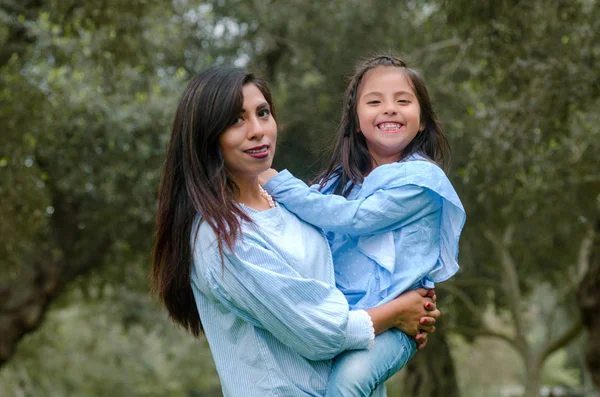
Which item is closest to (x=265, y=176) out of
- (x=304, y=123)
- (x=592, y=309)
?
(x=592, y=309)

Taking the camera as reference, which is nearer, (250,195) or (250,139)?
(250,139)

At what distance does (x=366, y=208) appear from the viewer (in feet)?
9.88

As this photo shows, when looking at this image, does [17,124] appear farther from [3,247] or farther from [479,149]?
[479,149]

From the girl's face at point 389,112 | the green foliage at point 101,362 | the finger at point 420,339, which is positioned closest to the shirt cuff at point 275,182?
the girl's face at point 389,112

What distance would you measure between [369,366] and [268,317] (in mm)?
359

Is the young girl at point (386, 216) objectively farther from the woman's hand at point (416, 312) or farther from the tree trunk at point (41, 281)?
the tree trunk at point (41, 281)

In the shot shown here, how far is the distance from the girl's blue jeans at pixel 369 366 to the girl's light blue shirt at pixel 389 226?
14cm

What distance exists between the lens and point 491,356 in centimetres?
2583

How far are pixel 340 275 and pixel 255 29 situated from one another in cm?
1092

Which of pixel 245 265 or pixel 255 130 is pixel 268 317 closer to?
pixel 245 265

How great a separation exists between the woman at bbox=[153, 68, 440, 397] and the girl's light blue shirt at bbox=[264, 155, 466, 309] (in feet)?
0.25

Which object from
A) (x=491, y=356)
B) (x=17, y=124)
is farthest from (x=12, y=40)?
(x=491, y=356)

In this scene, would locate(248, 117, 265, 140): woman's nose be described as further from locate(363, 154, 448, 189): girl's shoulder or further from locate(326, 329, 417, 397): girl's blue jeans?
locate(326, 329, 417, 397): girl's blue jeans

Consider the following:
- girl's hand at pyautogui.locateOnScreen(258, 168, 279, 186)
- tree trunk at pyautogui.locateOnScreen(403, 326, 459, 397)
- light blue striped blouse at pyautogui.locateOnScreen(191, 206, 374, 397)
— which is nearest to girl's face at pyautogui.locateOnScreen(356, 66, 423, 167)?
girl's hand at pyautogui.locateOnScreen(258, 168, 279, 186)
